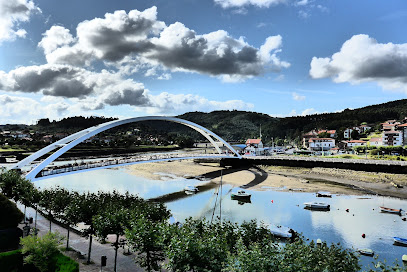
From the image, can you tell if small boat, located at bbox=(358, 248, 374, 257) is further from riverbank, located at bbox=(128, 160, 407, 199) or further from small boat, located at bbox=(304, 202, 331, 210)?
riverbank, located at bbox=(128, 160, 407, 199)

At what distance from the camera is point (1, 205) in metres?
17.2

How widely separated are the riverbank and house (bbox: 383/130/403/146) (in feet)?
113

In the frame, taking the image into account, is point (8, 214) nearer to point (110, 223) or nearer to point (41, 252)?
point (41, 252)

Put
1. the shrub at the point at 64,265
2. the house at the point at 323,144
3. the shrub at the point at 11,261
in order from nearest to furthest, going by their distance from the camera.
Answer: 1. the shrub at the point at 64,265
2. the shrub at the point at 11,261
3. the house at the point at 323,144

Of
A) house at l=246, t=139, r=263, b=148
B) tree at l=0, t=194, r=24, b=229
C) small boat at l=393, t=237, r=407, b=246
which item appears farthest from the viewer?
house at l=246, t=139, r=263, b=148

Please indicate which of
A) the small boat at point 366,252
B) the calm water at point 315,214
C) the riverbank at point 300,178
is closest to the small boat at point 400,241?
the calm water at point 315,214

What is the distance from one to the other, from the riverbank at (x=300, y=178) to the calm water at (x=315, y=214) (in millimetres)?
3291

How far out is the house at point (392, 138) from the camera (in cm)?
7700

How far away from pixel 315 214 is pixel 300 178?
20.6m

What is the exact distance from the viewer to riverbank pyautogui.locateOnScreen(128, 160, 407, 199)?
1612 inches

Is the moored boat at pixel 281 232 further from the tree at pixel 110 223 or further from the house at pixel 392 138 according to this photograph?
the house at pixel 392 138

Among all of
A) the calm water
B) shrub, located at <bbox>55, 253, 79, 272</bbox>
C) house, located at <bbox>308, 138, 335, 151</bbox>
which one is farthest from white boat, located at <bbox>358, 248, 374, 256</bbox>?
house, located at <bbox>308, 138, 335, 151</bbox>

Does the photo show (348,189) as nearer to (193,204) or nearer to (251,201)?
(251,201)

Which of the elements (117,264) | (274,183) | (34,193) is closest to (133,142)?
(274,183)
